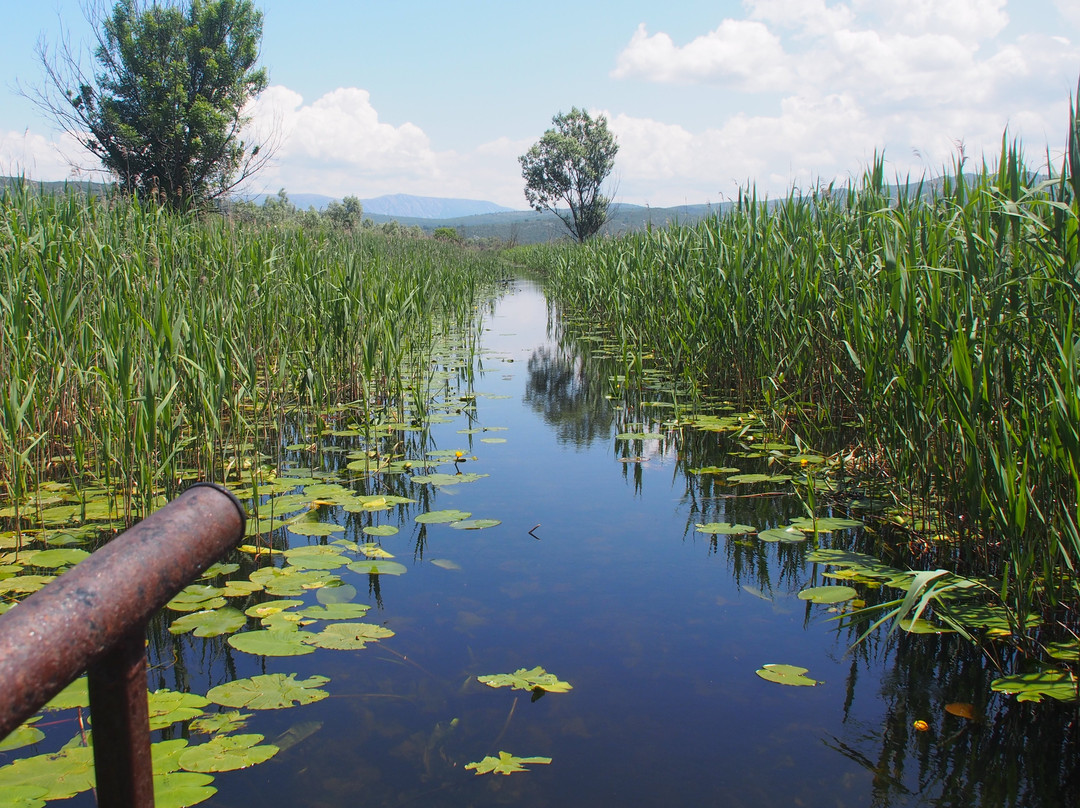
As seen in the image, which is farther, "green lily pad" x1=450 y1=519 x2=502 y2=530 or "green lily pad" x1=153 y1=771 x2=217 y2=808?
"green lily pad" x1=450 y1=519 x2=502 y2=530

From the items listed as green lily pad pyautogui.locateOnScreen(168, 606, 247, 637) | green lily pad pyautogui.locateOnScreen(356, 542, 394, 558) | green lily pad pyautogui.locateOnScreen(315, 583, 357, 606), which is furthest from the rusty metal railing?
green lily pad pyautogui.locateOnScreen(356, 542, 394, 558)

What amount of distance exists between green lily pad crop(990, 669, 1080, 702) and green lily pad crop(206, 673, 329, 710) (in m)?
1.76

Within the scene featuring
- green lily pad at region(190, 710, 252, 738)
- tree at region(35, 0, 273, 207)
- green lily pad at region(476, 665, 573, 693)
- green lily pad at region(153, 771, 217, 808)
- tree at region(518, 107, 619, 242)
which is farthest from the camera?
tree at region(518, 107, 619, 242)

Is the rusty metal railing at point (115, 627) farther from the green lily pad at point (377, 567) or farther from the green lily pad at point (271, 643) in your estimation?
the green lily pad at point (377, 567)

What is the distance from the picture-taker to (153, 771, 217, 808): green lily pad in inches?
62.2

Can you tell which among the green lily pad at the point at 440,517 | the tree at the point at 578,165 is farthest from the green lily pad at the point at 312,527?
the tree at the point at 578,165

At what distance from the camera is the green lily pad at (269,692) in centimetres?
200

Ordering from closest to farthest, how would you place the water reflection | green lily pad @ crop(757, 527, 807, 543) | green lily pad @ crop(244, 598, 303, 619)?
1. green lily pad @ crop(244, 598, 303, 619)
2. green lily pad @ crop(757, 527, 807, 543)
3. the water reflection

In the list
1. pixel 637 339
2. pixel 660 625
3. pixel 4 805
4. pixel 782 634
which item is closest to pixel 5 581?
pixel 4 805

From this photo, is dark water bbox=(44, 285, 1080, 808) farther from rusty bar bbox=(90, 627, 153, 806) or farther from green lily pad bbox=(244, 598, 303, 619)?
rusty bar bbox=(90, 627, 153, 806)

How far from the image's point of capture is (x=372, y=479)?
12.9ft

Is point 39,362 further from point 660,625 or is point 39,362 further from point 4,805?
point 660,625

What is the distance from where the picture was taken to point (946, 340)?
2814 millimetres

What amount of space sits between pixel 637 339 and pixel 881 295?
4.23 m
